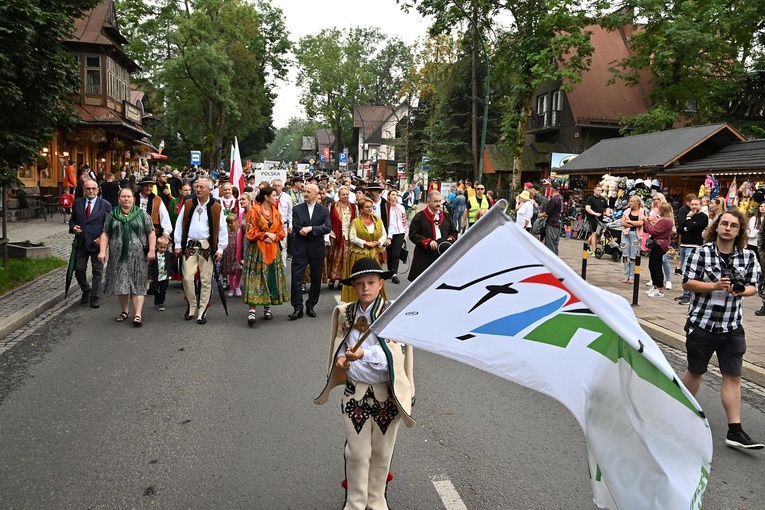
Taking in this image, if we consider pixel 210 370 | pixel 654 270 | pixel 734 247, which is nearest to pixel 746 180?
pixel 654 270

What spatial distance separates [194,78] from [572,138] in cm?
2374

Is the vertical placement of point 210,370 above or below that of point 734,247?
below

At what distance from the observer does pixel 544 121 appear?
137ft

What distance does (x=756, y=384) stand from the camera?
6.88 m

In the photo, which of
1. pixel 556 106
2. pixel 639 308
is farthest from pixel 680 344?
pixel 556 106

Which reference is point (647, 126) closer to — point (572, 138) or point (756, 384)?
point (572, 138)

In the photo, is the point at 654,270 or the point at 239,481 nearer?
the point at 239,481

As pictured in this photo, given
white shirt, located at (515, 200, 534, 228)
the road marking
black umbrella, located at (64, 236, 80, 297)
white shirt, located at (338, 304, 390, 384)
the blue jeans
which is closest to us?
white shirt, located at (338, 304, 390, 384)

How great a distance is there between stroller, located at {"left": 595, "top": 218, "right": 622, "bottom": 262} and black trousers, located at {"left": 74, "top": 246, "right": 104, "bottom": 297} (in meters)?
13.0

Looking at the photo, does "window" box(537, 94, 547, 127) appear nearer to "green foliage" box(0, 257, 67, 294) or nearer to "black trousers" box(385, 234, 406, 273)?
"black trousers" box(385, 234, 406, 273)

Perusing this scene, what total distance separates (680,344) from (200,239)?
6.36 m

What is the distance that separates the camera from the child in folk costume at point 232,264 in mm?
10586

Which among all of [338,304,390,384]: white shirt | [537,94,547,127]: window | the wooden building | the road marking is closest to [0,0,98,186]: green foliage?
[338,304,390,384]: white shirt

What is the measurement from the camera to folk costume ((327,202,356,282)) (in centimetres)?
1082
